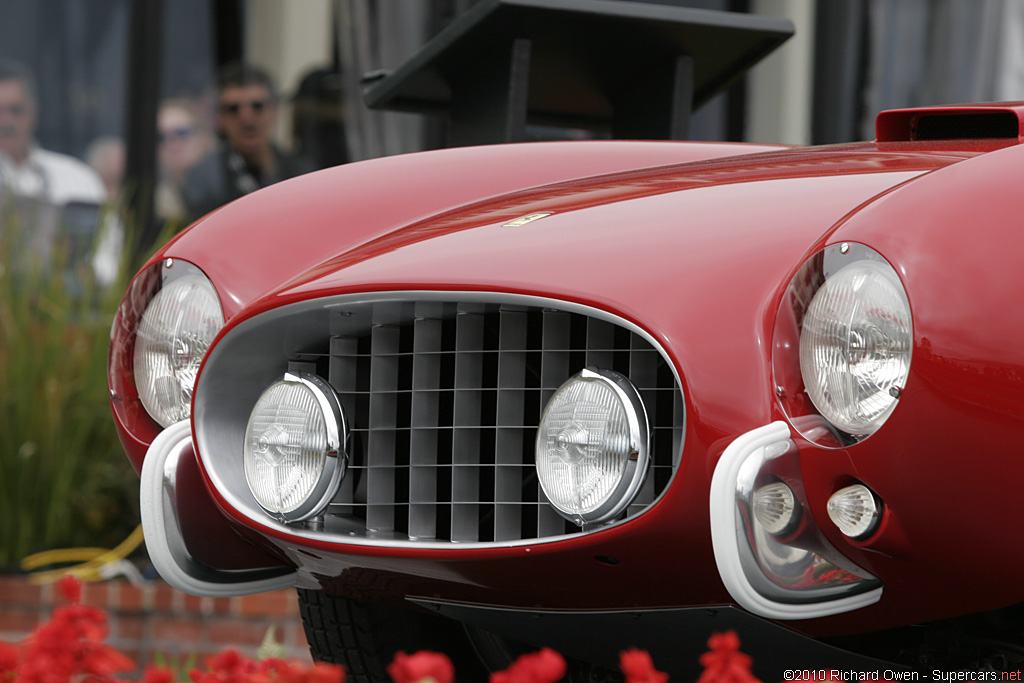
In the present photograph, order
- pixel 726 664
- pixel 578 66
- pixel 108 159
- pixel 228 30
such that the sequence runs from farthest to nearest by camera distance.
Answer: pixel 228 30 → pixel 108 159 → pixel 578 66 → pixel 726 664

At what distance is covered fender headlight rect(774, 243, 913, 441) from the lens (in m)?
1.21

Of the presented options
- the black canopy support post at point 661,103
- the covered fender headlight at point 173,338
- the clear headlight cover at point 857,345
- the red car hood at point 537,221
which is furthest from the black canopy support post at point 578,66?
the clear headlight cover at point 857,345

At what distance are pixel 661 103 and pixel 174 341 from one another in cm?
156

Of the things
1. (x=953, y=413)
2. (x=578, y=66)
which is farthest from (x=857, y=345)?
(x=578, y=66)

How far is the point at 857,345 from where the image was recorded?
1.23m

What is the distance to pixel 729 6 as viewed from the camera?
276 inches

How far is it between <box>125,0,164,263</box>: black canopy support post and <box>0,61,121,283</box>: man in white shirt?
0.25m

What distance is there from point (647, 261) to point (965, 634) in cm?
56

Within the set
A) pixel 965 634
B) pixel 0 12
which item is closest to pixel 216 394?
pixel 965 634

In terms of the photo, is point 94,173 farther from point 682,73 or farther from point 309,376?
point 309,376

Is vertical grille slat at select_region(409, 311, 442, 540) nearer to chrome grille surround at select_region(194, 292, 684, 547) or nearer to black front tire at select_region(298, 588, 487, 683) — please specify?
chrome grille surround at select_region(194, 292, 684, 547)

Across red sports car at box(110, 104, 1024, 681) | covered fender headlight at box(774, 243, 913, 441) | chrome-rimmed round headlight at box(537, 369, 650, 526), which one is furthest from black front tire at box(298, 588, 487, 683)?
covered fender headlight at box(774, 243, 913, 441)

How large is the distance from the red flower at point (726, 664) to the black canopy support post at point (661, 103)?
1991 mm

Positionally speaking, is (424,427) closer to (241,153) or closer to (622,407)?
(622,407)
